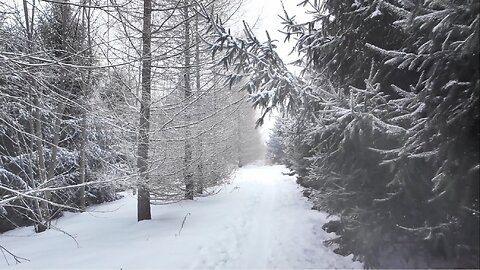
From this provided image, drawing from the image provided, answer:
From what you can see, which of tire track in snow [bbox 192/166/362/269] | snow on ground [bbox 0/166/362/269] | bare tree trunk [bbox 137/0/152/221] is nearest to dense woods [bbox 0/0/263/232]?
bare tree trunk [bbox 137/0/152/221]

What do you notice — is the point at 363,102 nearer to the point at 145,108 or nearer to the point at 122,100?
the point at 145,108

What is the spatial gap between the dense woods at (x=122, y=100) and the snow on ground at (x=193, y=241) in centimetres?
67

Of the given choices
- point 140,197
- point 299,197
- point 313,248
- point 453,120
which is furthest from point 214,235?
point 299,197

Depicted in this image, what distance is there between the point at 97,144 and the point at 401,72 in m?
11.8

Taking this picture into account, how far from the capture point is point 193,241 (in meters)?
6.17

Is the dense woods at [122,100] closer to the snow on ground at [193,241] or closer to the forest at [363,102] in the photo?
the forest at [363,102]

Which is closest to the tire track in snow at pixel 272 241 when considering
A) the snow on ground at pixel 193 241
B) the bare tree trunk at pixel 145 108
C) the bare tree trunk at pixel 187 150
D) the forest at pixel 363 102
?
the snow on ground at pixel 193 241

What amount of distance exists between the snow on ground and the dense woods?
2.21ft

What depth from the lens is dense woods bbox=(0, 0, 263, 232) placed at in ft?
17.1

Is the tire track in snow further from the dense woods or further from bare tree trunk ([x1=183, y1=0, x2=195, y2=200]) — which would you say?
the dense woods

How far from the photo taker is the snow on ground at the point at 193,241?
207 inches

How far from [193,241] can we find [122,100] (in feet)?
11.0

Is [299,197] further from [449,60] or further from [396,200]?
[449,60]

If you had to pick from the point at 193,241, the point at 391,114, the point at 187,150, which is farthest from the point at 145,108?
the point at 391,114
